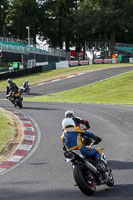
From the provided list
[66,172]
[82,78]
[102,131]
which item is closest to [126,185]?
[66,172]

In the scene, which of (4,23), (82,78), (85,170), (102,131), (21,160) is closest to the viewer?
(85,170)

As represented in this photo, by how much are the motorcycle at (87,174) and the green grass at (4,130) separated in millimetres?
4438

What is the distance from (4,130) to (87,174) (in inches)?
304

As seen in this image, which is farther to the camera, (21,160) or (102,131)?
(102,131)

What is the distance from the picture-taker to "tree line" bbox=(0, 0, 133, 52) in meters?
82.9

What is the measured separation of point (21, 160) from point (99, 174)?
3607 millimetres

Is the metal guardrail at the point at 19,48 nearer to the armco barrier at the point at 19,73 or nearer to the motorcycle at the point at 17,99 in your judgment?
the armco barrier at the point at 19,73

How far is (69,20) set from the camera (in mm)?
87750

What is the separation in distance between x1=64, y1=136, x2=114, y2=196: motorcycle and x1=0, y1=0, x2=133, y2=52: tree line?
73.6m

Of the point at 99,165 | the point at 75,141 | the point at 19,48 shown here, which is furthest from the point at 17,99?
the point at 19,48

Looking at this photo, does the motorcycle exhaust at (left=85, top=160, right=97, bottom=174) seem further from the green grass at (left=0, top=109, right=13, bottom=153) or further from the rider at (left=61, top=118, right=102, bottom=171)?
the green grass at (left=0, top=109, right=13, bottom=153)

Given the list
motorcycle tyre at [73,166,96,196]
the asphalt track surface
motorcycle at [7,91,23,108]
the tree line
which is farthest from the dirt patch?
the tree line

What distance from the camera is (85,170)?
25.8 feet

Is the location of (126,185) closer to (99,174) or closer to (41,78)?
(99,174)
